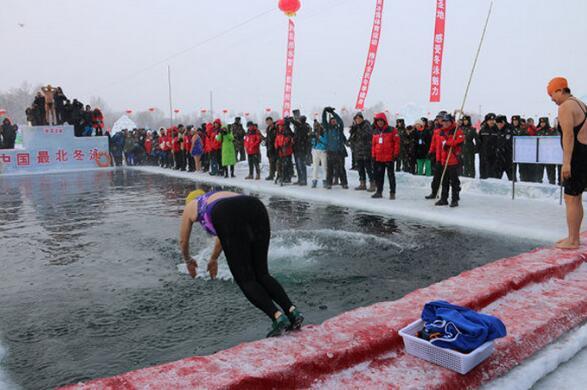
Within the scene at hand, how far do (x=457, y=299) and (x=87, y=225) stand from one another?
7.41m

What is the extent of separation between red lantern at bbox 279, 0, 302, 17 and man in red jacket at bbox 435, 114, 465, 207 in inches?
494

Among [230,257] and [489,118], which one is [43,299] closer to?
[230,257]

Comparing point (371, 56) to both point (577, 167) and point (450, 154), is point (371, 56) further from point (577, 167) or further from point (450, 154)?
point (577, 167)

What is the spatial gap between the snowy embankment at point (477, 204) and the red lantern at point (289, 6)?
9536 mm

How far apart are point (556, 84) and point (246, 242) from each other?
3.97 m

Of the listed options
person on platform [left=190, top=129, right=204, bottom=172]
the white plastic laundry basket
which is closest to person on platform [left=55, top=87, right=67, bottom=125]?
person on platform [left=190, top=129, right=204, bottom=172]

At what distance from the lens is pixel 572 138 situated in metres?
5.30

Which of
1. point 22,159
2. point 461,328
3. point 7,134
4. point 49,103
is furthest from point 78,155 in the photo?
point 461,328

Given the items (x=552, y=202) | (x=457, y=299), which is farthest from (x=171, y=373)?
(x=552, y=202)

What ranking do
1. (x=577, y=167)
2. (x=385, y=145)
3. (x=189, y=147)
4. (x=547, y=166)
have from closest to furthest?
(x=577, y=167) → (x=385, y=145) → (x=547, y=166) → (x=189, y=147)

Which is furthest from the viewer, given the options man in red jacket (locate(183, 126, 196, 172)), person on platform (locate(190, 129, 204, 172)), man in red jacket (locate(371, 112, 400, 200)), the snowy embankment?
man in red jacket (locate(183, 126, 196, 172))

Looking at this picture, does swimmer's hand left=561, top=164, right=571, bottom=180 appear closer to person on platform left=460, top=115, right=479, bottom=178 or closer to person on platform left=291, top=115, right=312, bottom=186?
person on platform left=460, top=115, right=479, bottom=178

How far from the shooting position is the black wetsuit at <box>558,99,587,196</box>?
5.32 metres

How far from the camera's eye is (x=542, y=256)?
530 centimetres
